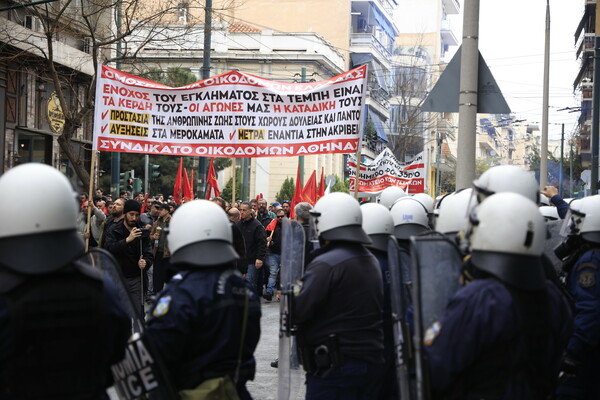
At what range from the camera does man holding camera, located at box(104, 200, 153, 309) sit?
1087 cm

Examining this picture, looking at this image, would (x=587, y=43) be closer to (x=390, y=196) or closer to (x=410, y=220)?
(x=390, y=196)

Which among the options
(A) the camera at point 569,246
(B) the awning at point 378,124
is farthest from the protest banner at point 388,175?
(B) the awning at point 378,124

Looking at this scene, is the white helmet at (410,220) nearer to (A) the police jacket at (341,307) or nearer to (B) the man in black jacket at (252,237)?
(A) the police jacket at (341,307)

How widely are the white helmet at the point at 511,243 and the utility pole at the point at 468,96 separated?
5.46 metres

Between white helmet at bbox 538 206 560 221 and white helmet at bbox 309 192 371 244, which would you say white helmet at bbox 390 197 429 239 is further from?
white helmet at bbox 538 206 560 221

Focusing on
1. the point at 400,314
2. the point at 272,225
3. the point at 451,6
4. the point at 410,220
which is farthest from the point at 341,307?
the point at 451,6

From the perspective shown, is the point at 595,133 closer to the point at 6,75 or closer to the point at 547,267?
the point at 6,75

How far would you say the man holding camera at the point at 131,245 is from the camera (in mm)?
10867

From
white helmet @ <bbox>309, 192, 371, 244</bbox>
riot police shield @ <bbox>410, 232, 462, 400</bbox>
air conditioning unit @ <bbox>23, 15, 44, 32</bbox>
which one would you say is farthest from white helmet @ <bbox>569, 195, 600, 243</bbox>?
air conditioning unit @ <bbox>23, 15, 44, 32</bbox>

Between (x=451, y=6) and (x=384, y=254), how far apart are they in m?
102

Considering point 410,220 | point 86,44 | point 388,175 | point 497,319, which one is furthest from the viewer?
point 86,44

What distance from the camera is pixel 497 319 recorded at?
3842 millimetres

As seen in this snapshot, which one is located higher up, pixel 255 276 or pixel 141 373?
pixel 141 373

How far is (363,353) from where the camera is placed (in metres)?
5.59
